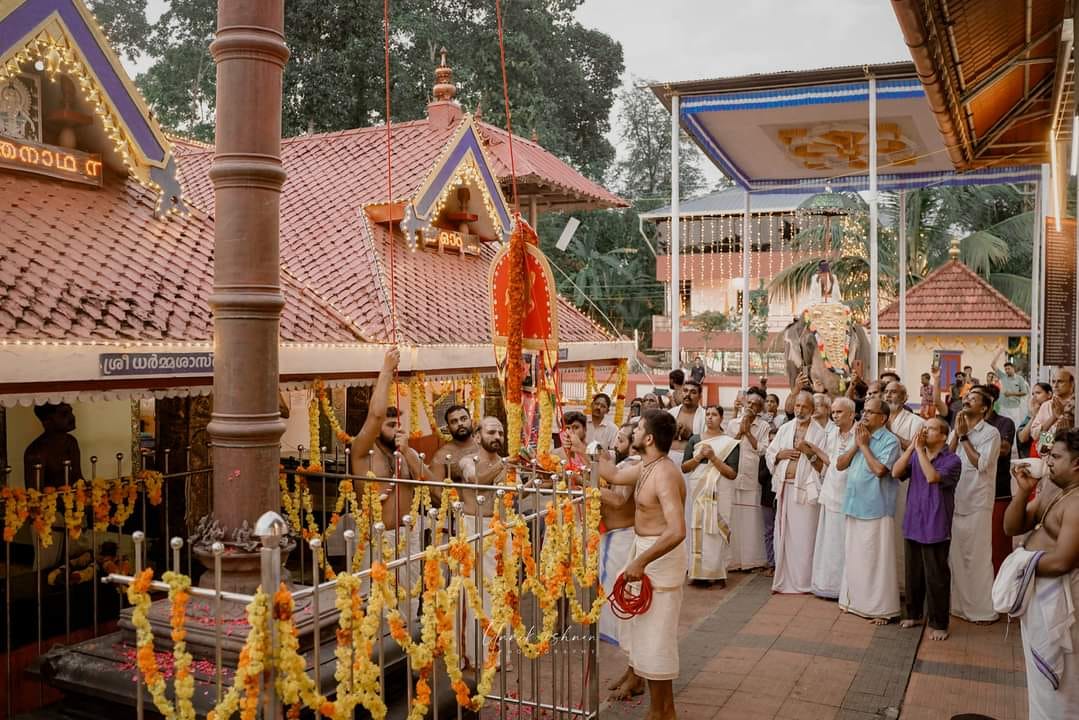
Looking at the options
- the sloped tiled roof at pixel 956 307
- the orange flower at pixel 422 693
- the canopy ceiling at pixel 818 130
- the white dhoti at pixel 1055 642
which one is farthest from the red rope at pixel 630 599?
the sloped tiled roof at pixel 956 307

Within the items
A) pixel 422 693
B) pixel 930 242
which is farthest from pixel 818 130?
pixel 930 242

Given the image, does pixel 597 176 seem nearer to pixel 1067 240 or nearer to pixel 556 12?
pixel 556 12

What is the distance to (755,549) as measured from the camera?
9.52 meters

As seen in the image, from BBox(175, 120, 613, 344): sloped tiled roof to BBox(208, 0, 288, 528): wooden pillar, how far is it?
5269mm

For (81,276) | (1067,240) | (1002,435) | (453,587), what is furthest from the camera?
(1067,240)

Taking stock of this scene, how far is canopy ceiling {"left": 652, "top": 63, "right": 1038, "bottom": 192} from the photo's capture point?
41.0 ft

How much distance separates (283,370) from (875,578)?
5170 millimetres

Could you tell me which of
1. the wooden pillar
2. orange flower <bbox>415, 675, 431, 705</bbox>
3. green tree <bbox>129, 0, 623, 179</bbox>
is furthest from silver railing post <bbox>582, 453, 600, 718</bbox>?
green tree <bbox>129, 0, 623, 179</bbox>

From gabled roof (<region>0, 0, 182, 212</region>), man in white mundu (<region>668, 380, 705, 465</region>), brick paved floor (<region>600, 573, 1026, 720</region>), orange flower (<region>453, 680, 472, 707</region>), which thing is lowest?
brick paved floor (<region>600, 573, 1026, 720</region>)

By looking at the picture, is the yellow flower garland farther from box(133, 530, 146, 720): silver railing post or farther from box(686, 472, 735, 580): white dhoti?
box(686, 472, 735, 580): white dhoti

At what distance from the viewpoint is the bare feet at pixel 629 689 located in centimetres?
605

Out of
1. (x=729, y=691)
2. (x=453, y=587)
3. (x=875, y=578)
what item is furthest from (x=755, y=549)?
(x=453, y=587)

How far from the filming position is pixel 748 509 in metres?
9.47

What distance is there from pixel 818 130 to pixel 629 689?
11.1 m
